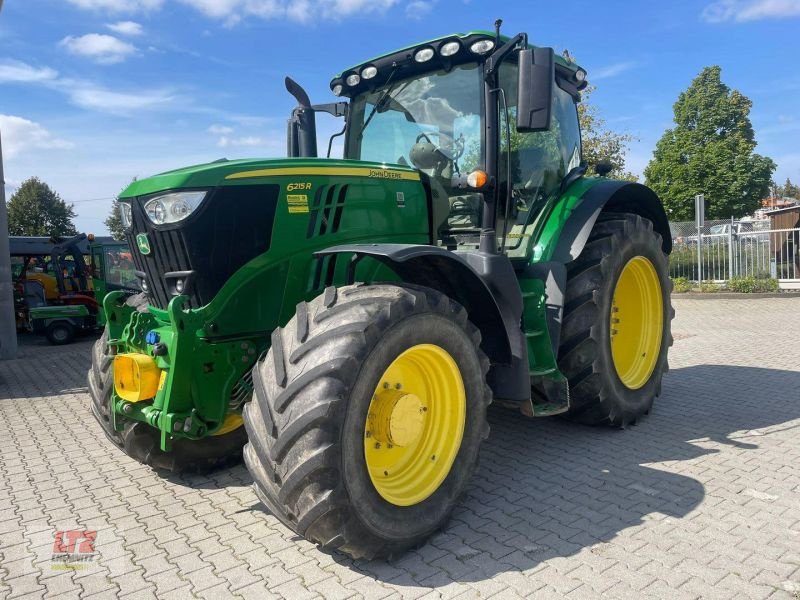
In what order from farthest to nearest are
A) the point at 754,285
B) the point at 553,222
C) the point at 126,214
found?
the point at 754,285, the point at 553,222, the point at 126,214

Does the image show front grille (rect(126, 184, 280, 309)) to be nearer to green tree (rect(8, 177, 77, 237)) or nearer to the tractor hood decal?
the tractor hood decal

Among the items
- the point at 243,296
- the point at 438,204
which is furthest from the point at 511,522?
the point at 438,204

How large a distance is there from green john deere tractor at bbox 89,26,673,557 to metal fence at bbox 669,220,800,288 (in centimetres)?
1228

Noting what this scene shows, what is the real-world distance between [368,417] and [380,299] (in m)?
0.57

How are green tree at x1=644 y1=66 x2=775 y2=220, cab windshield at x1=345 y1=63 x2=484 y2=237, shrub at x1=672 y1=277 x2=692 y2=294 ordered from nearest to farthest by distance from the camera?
cab windshield at x1=345 y1=63 x2=484 y2=237 < shrub at x1=672 y1=277 x2=692 y2=294 < green tree at x1=644 y1=66 x2=775 y2=220

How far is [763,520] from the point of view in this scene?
123 inches

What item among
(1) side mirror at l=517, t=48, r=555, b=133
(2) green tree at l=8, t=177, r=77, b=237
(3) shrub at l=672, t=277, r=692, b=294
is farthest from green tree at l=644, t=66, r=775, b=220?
(2) green tree at l=8, t=177, r=77, b=237

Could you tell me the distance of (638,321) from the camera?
5.10 meters

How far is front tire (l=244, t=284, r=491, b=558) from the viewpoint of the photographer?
2.46 meters

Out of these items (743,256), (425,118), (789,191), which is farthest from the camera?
(789,191)

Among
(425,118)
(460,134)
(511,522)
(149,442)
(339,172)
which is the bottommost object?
(511,522)

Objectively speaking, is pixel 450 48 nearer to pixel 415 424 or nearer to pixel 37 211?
pixel 415 424

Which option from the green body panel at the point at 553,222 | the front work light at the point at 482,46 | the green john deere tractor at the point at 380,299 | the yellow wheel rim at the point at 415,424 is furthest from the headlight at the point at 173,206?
the green body panel at the point at 553,222

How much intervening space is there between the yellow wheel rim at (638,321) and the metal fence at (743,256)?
36.4 feet
